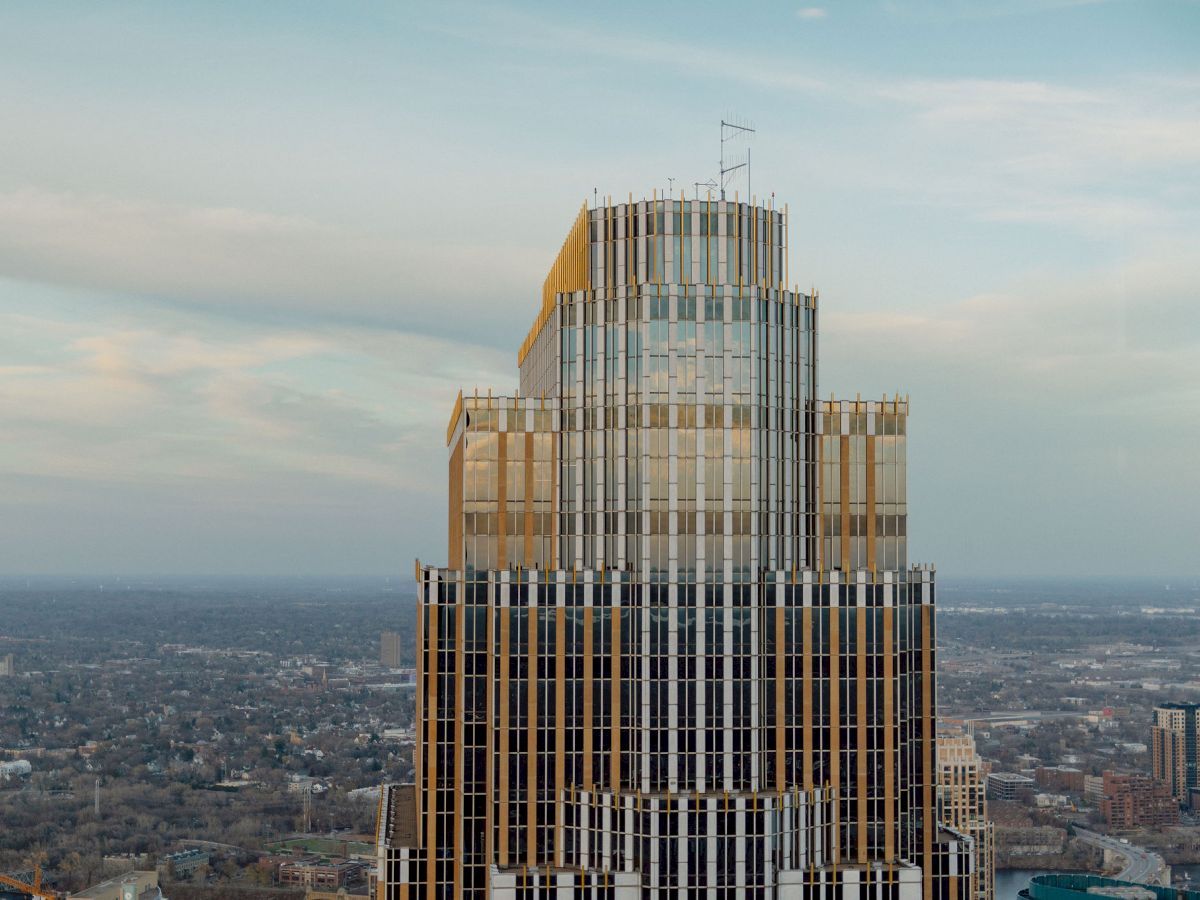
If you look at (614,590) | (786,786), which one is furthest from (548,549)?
(786,786)

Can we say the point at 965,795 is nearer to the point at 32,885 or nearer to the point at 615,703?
the point at 615,703

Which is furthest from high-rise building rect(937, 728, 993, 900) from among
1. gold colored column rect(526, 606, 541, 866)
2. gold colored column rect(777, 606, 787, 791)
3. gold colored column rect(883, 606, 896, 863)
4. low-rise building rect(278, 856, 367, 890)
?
gold colored column rect(526, 606, 541, 866)

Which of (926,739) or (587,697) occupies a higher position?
Result: (587,697)

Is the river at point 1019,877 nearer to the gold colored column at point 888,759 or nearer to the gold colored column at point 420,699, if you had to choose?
the gold colored column at point 888,759

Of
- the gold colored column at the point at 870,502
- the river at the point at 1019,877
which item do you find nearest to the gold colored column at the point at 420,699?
the gold colored column at the point at 870,502

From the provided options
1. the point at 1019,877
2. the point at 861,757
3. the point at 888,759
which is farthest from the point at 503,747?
the point at 1019,877
